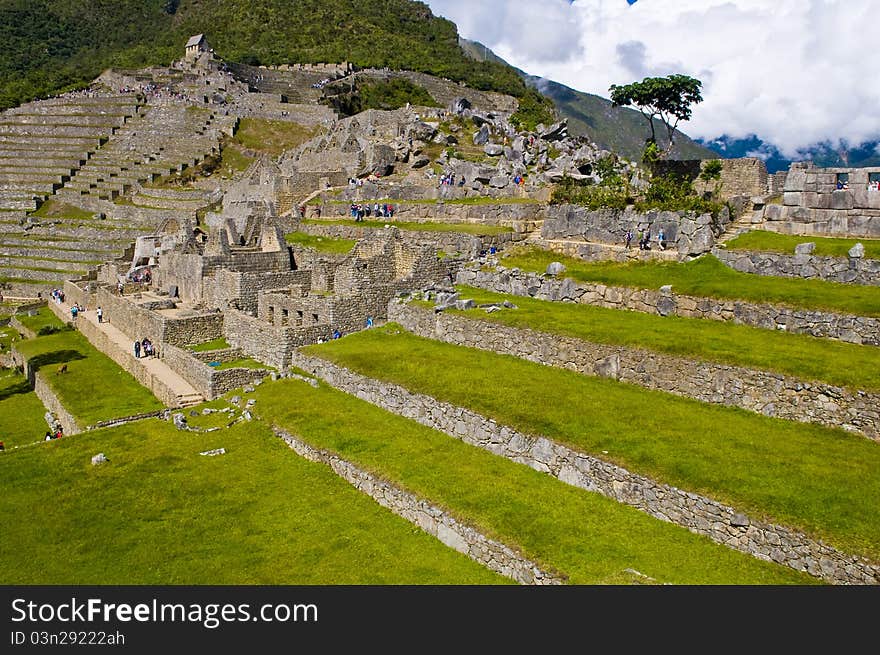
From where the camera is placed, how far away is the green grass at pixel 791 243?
20.1 meters

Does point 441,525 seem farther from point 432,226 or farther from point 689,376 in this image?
point 432,226

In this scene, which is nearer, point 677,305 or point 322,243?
point 677,305

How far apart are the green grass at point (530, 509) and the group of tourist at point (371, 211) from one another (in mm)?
18198

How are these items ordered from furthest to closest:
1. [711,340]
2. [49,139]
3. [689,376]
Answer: [49,139]
[711,340]
[689,376]

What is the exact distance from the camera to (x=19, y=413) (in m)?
26.3

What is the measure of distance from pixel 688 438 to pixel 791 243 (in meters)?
10.8

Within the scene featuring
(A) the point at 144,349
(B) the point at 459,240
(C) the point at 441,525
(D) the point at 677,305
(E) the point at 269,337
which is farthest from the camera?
(B) the point at 459,240

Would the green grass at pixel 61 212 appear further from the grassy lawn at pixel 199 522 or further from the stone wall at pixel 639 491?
the stone wall at pixel 639 491

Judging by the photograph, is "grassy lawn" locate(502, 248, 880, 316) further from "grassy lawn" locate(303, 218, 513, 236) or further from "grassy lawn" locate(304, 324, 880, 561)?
"grassy lawn" locate(304, 324, 880, 561)

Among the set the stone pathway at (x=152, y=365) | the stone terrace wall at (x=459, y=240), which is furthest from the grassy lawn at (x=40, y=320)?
the stone terrace wall at (x=459, y=240)

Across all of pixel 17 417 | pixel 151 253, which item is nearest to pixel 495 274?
pixel 17 417

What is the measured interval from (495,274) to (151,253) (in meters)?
21.0

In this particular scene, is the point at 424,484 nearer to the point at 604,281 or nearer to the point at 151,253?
the point at 604,281

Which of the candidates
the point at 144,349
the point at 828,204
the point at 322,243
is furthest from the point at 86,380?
the point at 828,204
